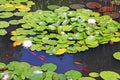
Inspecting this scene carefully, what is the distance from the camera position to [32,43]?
249cm

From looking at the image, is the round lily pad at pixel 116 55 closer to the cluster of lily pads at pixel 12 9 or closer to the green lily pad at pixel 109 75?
the green lily pad at pixel 109 75

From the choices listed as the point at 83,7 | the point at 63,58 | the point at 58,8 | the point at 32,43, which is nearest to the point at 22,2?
the point at 58,8

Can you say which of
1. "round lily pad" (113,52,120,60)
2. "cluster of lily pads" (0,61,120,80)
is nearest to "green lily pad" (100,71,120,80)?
"cluster of lily pads" (0,61,120,80)

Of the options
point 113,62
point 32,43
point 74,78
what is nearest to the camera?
point 74,78

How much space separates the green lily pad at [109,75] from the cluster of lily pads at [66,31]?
331 mm

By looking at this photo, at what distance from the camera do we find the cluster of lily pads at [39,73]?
2053 millimetres

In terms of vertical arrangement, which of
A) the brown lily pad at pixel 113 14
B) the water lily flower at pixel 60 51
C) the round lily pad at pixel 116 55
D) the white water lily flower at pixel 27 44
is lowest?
the round lily pad at pixel 116 55

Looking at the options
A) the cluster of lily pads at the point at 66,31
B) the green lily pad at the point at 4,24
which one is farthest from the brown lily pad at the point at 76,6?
the green lily pad at the point at 4,24

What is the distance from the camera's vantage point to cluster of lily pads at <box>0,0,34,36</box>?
2.75 metres

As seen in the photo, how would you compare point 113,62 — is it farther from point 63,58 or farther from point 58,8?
point 58,8

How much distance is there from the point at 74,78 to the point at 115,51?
0.54 m

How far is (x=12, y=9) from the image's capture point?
9.82ft

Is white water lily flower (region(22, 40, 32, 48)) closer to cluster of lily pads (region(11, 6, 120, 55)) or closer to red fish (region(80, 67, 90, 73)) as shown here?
cluster of lily pads (region(11, 6, 120, 55))

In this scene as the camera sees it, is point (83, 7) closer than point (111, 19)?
No
